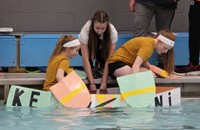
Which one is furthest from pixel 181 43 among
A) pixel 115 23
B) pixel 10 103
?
pixel 10 103

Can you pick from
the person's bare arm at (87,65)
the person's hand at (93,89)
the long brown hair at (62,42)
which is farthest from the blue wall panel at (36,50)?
the person's hand at (93,89)

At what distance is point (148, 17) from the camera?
7219 millimetres

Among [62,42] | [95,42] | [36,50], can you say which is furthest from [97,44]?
[36,50]

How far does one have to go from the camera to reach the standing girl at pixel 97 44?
6.32 m

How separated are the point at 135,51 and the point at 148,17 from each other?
0.97m

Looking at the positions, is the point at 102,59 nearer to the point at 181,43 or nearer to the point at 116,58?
the point at 116,58

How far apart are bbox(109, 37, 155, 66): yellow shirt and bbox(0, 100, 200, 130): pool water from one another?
682 millimetres

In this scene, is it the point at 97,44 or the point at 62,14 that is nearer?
the point at 97,44

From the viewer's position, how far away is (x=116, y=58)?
21.1ft

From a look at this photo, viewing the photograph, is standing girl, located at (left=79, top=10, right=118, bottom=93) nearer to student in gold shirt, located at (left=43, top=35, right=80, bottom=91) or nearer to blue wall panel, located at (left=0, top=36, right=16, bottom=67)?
student in gold shirt, located at (left=43, top=35, right=80, bottom=91)

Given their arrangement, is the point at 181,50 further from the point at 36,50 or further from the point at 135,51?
the point at 36,50

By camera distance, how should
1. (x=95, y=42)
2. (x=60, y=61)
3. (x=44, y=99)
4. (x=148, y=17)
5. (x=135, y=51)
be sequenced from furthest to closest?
(x=148, y=17), (x=95, y=42), (x=135, y=51), (x=60, y=61), (x=44, y=99)

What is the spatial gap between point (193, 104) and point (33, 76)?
215cm

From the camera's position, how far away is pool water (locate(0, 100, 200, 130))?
4.86 metres
